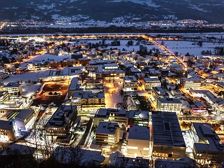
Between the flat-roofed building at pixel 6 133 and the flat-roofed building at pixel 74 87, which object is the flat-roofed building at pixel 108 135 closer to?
the flat-roofed building at pixel 6 133

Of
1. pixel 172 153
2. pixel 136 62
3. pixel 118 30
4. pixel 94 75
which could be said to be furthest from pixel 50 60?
pixel 118 30

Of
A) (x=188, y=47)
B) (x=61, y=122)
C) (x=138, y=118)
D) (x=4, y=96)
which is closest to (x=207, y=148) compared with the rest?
(x=138, y=118)

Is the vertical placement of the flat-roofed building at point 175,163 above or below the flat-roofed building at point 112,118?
below

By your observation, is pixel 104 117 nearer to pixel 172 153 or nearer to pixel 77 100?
pixel 77 100

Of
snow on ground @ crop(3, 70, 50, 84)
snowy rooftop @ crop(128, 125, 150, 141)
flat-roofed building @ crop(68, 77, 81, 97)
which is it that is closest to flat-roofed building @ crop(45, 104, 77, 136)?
flat-roofed building @ crop(68, 77, 81, 97)

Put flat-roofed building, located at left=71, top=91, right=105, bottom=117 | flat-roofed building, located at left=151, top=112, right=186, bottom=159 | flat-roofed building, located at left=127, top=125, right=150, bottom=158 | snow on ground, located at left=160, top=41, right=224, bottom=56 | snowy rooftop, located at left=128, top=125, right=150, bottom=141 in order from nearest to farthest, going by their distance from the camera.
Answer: flat-roofed building, located at left=151, top=112, right=186, bottom=159 → flat-roofed building, located at left=127, top=125, right=150, bottom=158 → snowy rooftop, located at left=128, top=125, right=150, bottom=141 → flat-roofed building, located at left=71, top=91, right=105, bottom=117 → snow on ground, located at left=160, top=41, right=224, bottom=56

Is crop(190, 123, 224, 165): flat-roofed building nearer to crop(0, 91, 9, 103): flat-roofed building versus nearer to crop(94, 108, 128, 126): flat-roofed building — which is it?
crop(94, 108, 128, 126): flat-roofed building

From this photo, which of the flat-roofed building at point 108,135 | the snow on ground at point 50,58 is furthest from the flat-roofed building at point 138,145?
the snow on ground at point 50,58
